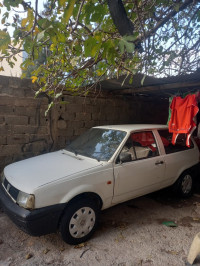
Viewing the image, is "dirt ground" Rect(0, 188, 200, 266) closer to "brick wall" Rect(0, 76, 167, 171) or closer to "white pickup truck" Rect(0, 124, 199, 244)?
"white pickup truck" Rect(0, 124, 199, 244)

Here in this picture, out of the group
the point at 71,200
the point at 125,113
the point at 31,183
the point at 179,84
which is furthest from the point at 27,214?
the point at 125,113

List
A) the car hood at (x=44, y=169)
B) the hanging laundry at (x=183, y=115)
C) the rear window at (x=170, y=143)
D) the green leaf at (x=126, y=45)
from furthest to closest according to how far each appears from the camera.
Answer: the rear window at (x=170, y=143)
the hanging laundry at (x=183, y=115)
the car hood at (x=44, y=169)
the green leaf at (x=126, y=45)

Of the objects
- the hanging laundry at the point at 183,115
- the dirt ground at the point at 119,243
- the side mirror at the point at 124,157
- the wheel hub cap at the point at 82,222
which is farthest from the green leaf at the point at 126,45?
the dirt ground at the point at 119,243

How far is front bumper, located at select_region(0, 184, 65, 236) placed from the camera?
2342 mm

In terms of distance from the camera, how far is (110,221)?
3332 mm

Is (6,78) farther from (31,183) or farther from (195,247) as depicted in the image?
(195,247)

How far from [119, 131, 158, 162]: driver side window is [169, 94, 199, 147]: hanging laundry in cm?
54

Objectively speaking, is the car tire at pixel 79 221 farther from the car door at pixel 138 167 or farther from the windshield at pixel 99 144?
the windshield at pixel 99 144

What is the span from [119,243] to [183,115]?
2.53 metres

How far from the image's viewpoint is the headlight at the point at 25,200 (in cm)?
237

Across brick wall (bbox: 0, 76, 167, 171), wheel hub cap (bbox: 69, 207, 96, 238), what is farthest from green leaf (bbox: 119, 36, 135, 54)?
brick wall (bbox: 0, 76, 167, 171)

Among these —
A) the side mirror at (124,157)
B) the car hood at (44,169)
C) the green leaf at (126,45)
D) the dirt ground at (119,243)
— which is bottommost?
the dirt ground at (119,243)

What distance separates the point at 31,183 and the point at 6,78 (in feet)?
8.78

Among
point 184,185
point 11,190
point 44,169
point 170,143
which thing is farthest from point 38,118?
point 184,185
